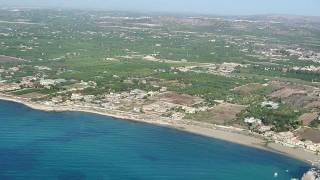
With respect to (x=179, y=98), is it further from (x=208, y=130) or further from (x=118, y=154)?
(x=118, y=154)

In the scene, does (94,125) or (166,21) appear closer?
(94,125)

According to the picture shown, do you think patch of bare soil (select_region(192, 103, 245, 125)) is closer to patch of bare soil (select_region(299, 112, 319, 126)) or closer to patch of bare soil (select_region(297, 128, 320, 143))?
patch of bare soil (select_region(299, 112, 319, 126))

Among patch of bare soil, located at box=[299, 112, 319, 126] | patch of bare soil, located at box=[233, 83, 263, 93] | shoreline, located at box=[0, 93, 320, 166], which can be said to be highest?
Answer: patch of bare soil, located at box=[299, 112, 319, 126]

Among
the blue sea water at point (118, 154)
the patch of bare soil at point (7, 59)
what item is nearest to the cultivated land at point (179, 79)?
the patch of bare soil at point (7, 59)

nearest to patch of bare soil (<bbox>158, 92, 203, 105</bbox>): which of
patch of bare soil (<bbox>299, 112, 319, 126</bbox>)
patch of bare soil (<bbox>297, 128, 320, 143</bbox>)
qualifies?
patch of bare soil (<bbox>299, 112, 319, 126</bbox>)

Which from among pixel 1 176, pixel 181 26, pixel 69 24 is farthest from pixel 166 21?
pixel 1 176

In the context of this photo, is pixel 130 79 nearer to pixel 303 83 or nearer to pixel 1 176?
pixel 303 83
